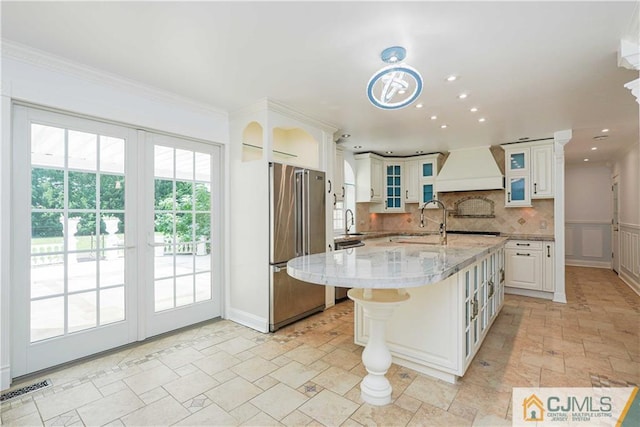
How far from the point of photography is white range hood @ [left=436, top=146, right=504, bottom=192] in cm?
500

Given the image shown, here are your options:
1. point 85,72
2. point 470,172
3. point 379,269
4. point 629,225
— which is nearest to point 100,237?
point 85,72

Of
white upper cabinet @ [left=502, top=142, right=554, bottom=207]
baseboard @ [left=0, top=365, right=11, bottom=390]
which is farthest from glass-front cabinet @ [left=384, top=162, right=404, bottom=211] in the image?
baseboard @ [left=0, top=365, right=11, bottom=390]

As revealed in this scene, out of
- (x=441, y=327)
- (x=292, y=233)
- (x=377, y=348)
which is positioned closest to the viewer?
(x=377, y=348)

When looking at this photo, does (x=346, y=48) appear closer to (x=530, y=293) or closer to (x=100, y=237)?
(x=100, y=237)

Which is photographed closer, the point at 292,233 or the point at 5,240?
the point at 5,240

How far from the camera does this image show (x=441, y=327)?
228 centimetres

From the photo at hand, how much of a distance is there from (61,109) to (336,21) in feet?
7.53

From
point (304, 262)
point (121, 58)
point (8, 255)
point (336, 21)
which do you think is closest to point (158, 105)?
point (121, 58)

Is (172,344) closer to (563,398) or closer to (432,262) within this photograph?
(432,262)

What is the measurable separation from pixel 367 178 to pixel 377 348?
13.1ft

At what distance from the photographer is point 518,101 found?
3191mm

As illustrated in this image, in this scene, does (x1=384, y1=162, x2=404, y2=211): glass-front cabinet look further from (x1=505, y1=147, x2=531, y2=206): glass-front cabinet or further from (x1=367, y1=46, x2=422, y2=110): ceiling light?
(x1=367, y1=46, x2=422, y2=110): ceiling light

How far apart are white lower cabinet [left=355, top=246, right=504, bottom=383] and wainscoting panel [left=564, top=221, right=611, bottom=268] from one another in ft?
21.4

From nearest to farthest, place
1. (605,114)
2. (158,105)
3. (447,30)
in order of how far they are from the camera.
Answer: (447,30), (158,105), (605,114)
